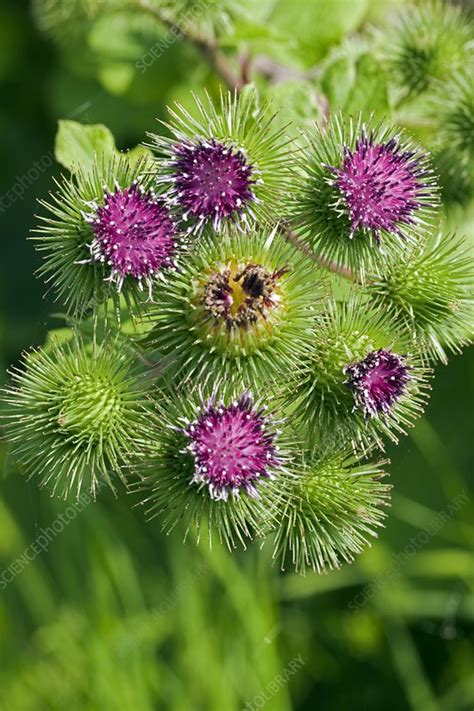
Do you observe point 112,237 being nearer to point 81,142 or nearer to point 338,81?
point 81,142

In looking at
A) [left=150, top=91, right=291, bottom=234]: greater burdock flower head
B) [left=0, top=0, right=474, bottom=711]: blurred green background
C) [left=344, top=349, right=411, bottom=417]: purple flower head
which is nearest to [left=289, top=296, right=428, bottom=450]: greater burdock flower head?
[left=344, top=349, right=411, bottom=417]: purple flower head

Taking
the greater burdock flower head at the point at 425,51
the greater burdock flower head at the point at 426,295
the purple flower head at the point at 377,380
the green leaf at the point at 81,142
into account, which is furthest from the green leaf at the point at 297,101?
the purple flower head at the point at 377,380

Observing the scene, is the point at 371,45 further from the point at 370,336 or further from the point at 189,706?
the point at 189,706

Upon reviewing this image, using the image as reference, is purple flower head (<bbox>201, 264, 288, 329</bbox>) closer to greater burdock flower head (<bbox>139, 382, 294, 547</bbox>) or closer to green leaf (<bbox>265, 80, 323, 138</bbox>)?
greater burdock flower head (<bbox>139, 382, 294, 547</bbox>)

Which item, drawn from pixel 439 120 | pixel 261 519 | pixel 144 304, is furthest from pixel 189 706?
pixel 439 120

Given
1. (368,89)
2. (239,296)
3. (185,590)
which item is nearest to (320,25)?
(368,89)

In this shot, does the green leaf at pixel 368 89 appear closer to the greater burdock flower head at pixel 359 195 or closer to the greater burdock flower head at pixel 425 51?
the greater burdock flower head at pixel 425 51
